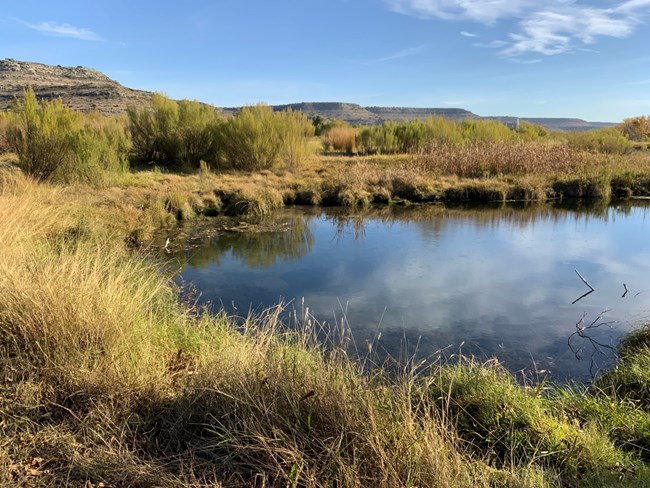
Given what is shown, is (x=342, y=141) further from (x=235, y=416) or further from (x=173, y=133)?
(x=235, y=416)

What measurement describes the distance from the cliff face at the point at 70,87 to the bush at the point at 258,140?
24912 mm

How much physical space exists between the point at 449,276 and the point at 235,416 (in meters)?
6.21

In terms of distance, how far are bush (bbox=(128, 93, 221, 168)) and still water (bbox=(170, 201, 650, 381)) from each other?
714 centimetres

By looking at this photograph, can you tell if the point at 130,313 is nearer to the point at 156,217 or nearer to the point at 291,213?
the point at 156,217

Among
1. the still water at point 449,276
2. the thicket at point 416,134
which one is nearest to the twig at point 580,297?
the still water at point 449,276

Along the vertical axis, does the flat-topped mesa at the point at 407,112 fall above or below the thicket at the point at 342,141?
above

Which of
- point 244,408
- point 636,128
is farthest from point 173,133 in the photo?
point 636,128

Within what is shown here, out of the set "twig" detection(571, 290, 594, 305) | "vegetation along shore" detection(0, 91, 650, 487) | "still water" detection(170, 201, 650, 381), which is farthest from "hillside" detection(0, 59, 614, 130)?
"vegetation along shore" detection(0, 91, 650, 487)

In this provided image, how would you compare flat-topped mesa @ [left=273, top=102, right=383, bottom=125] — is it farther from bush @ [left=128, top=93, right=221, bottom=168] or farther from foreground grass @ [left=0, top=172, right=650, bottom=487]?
foreground grass @ [left=0, top=172, right=650, bottom=487]

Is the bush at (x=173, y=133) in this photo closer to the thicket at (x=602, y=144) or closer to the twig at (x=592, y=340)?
the twig at (x=592, y=340)

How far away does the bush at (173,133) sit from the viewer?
18.6 meters

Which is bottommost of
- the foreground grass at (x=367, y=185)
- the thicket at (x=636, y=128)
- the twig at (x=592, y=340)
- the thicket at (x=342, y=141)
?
the twig at (x=592, y=340)

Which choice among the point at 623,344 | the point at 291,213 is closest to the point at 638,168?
the point at 291,213

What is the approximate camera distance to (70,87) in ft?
155
